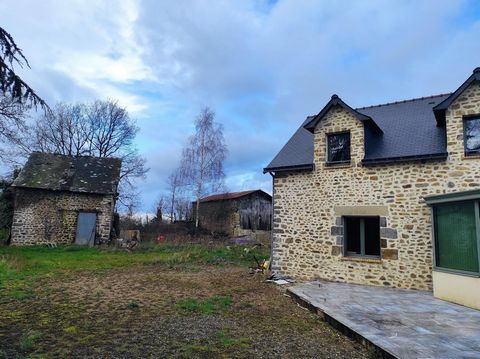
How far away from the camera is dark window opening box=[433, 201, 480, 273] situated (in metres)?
7.31

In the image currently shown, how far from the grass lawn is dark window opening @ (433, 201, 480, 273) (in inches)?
144

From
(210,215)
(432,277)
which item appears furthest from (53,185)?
(432,277)

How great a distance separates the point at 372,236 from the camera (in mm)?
10172

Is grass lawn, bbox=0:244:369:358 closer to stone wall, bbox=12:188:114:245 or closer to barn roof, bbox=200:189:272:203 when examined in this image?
stone wall, bbox=12:188:114:245

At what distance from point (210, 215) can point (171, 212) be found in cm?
1181

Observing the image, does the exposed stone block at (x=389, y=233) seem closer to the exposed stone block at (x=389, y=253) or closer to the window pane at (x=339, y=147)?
the exposed stone block at (x=389, y=253)

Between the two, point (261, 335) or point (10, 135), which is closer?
point (261, 335)

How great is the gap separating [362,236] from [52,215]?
16.7 meters

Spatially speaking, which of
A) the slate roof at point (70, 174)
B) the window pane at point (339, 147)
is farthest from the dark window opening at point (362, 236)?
the slate roof at point (70, 174)

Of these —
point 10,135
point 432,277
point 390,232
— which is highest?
point 10,135

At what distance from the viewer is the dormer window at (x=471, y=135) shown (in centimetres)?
898

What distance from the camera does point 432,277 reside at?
8703 millimetres

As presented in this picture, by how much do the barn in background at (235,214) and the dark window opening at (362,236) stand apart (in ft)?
51.2

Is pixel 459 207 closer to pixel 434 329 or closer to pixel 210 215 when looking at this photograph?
pixel 434 329
